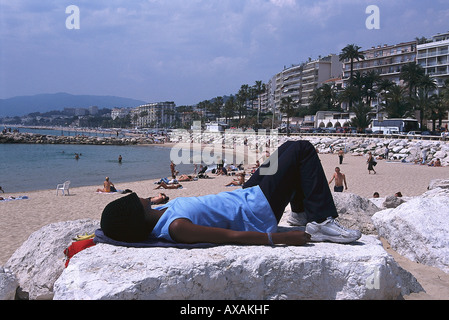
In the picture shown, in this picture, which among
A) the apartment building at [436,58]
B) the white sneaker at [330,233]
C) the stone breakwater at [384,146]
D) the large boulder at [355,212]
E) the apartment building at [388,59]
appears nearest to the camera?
the white sneaker at [330,233]

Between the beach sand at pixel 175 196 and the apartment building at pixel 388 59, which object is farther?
the apartment building at pixel 388 59

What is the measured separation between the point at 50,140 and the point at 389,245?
80.4 m

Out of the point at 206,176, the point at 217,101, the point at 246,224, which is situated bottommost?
the point at 206,176

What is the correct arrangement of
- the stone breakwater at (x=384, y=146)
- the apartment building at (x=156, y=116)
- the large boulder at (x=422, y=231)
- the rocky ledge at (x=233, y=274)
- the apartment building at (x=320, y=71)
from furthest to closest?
the apartment building at (x=156, y=116) → the apartment building at (x=320, y=71) → the stone breakwater at (x=384, y=146) → the large boulder at (x=422, y=231) → the rocky ledge at (x=233, y=274)

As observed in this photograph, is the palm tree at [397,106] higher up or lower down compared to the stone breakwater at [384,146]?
higher up

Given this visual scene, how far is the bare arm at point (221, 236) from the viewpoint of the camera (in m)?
2.58

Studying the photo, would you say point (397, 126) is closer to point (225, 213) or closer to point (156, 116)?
point (225, 213)

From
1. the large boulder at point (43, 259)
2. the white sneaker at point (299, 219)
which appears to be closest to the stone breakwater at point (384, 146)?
the white sneaker at point (299, 219)

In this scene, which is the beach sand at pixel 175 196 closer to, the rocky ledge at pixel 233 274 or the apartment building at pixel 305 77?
the rocky ledge at pixel 233 274

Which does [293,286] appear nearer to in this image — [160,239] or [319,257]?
[319,257]

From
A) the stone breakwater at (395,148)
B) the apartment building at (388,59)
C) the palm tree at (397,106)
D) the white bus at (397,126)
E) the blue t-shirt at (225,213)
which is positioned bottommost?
the stone breakwater at (395,148)

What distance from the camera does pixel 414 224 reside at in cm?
378

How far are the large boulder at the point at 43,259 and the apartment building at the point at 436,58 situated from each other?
2768 inches
